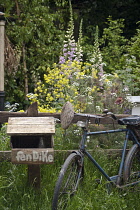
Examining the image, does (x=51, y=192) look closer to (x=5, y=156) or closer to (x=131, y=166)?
(x=5, y=156)

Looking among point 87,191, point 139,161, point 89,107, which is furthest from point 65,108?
point 89,107

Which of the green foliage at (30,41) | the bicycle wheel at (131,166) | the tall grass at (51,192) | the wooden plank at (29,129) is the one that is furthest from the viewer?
the green foliage at (30,41)

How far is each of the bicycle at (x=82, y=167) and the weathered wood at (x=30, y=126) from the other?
29cm

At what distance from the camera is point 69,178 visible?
12.1ft

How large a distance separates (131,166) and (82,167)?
2.14ft

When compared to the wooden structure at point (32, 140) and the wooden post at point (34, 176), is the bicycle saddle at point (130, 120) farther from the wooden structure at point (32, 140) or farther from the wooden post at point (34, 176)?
the wooden post at point (34, 176)

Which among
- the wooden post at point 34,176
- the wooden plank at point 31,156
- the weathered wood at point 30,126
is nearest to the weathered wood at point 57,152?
the wooden post at point 34,176

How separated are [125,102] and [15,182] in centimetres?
238

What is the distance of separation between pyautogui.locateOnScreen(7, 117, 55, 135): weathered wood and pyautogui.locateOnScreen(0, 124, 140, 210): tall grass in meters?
0.58

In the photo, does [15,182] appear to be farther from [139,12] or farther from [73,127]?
[139,12]

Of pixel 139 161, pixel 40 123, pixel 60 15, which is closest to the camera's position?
pixel 40 123

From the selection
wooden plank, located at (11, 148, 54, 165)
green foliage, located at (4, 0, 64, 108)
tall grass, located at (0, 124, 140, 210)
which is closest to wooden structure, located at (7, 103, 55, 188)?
wooden plank, located at (11, 148, 54, 165)

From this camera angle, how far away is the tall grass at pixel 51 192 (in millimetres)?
3662

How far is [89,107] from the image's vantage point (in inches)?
222
